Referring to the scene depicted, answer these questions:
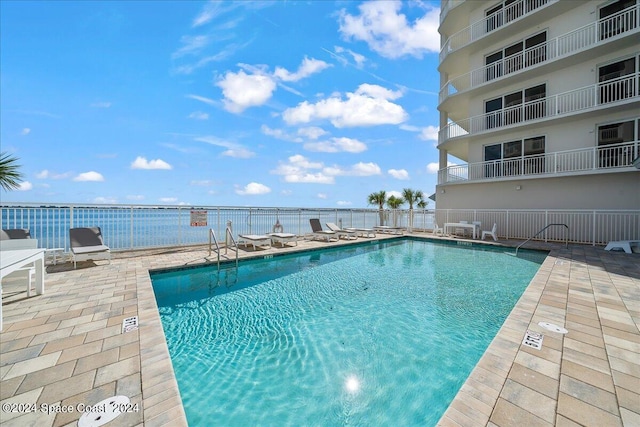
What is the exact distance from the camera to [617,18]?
32.7 ft

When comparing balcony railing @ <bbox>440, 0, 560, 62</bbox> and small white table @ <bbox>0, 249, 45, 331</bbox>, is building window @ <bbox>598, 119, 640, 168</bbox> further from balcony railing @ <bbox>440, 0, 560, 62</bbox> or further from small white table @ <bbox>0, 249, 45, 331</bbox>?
small white table @ <bbox>0, 249, 45, 331</bbox>

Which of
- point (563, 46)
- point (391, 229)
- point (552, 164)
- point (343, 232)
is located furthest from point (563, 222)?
point (343, 232)

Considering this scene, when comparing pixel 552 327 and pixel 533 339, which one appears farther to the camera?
pixel 552 327

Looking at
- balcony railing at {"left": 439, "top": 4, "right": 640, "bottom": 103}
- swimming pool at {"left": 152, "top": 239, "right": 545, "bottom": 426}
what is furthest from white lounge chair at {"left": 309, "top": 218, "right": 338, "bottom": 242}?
balcony railing at {"left": 439, "top": 4, "right": 640, "bottom": 103}

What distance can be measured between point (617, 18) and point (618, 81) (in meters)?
2.47

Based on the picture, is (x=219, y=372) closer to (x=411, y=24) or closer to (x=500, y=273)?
(x=500, y=273)

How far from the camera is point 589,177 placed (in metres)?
10.3

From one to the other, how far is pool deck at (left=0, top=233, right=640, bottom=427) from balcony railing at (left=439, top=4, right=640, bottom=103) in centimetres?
1176

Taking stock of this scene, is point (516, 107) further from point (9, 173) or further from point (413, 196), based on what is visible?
point (9, 173)

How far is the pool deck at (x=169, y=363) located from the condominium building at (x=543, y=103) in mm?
8929

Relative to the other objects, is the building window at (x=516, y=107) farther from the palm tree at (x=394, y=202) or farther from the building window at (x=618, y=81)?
the palm tree at (x=394, y=202)

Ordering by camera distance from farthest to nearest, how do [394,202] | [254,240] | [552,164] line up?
[394,202], [552,164], [254,240]

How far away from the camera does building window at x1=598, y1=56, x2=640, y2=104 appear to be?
31.5 feet

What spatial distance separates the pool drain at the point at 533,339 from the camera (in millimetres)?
2549
